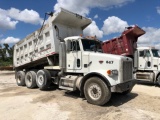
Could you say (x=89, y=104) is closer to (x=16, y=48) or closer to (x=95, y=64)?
(x=95, y=64)

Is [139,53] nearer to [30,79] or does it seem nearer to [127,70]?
[127,70]

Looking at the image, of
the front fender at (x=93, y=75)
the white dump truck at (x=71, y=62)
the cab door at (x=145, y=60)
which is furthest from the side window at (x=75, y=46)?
the cab door at (x=145, y=60)

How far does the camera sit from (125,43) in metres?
12.5

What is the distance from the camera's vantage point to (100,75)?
7.04 metres

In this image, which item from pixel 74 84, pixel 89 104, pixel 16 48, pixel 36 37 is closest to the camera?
pixel 89 104

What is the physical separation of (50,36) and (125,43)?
527 cm

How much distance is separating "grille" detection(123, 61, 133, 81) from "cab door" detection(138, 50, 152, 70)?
5204mm

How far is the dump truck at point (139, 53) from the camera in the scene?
12.2 metres

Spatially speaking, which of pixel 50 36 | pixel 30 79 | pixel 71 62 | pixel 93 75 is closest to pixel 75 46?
pixel 71 62

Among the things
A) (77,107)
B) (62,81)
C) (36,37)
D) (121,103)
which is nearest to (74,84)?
(62,81)

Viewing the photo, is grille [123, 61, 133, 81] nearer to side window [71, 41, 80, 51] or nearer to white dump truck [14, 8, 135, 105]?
white dump truck [14, 8, 135, 105]

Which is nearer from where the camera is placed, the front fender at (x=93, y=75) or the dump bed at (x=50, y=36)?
the front fender at (x=93, y=75)

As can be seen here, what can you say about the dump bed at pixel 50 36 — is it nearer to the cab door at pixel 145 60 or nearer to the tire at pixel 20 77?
the tire at pixel 20 77

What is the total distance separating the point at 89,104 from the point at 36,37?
5.26 m
